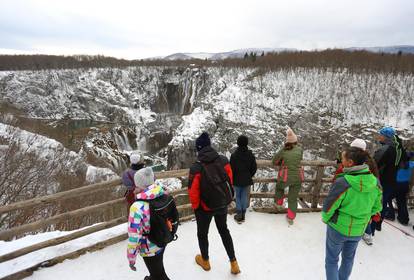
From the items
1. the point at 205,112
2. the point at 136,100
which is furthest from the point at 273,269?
the point at 136,100

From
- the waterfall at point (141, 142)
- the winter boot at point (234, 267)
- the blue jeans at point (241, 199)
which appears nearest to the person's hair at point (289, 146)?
the blue jeans at point (241, 199)

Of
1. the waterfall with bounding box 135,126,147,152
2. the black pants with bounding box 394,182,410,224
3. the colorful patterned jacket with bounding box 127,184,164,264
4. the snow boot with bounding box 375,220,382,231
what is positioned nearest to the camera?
the colorful patterned jacket with bounding box 127,184,164,264

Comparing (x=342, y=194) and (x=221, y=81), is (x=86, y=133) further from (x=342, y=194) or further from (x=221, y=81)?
(x=342, y=194)

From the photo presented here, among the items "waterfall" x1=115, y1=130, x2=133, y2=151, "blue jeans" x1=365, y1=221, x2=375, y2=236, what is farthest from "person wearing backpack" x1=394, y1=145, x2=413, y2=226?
"waterfall" x1=115, y1=130, x2=133, y2=151

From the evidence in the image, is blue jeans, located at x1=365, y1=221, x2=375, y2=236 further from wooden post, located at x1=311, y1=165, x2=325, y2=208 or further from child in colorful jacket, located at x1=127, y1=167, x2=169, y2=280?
child in colorful jacket, located at x1=127, y1=167, x2=169, y2=280

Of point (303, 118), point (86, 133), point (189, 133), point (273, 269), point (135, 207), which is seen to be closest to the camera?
point (135, 207)

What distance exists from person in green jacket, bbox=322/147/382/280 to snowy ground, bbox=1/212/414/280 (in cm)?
107

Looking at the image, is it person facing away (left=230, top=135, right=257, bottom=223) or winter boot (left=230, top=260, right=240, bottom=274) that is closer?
winter boot (left=230, top=260, right=240, bottom=274)

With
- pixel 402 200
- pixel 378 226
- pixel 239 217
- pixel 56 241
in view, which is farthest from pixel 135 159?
pixel 402 200

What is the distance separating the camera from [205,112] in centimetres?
2766

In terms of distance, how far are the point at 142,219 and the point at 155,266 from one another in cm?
65

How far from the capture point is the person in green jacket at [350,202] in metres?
2.26

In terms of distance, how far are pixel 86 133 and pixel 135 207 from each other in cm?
3275

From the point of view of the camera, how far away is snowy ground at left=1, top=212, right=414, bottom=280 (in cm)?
324
